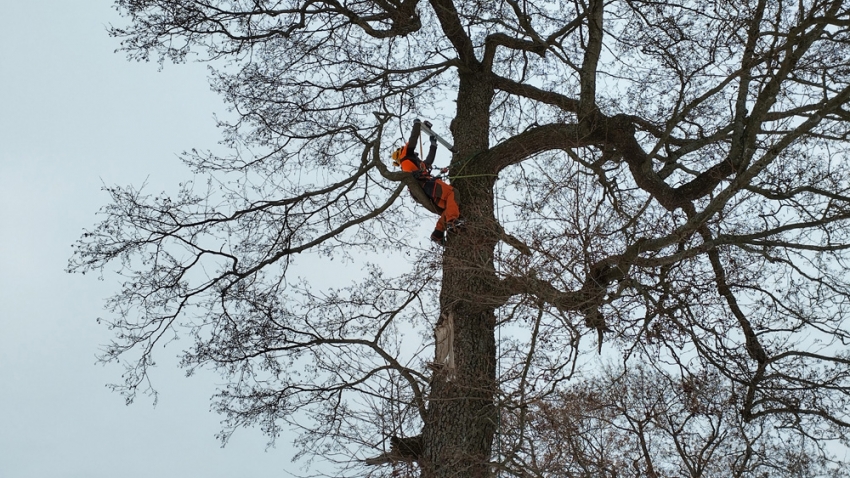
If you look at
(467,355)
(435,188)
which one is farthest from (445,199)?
(467,355)

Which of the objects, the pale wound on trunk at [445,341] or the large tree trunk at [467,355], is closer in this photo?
the large tree trunk at [467,355]

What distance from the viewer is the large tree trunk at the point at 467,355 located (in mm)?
5414

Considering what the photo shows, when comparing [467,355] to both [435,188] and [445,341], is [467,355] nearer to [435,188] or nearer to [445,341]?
[445,341]

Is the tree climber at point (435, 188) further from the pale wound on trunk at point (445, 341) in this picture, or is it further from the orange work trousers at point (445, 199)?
the pale wound on trunk at point (445, 341)

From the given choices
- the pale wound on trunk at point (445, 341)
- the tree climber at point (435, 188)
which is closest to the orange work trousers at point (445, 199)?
the tree climber at point (435, 188)

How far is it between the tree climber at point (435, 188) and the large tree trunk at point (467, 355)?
0.37ft

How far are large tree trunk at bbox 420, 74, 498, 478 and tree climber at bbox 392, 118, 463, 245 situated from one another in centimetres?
11

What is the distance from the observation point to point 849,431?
6277 millimetres

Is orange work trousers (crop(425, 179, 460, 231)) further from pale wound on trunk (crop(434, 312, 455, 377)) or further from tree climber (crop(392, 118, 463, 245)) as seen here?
pale wound on trunk (crop(434, 312, 455, 377))

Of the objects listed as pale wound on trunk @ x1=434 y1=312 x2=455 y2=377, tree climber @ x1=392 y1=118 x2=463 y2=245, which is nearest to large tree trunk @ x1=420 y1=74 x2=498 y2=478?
pale wound on trunk @ x1=434 y1=312 x2=455 y2=377

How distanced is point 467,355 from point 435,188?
1.40m

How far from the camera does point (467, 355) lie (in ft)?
19.5

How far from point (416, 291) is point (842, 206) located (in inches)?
129

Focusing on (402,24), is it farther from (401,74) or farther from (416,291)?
(416,291)
